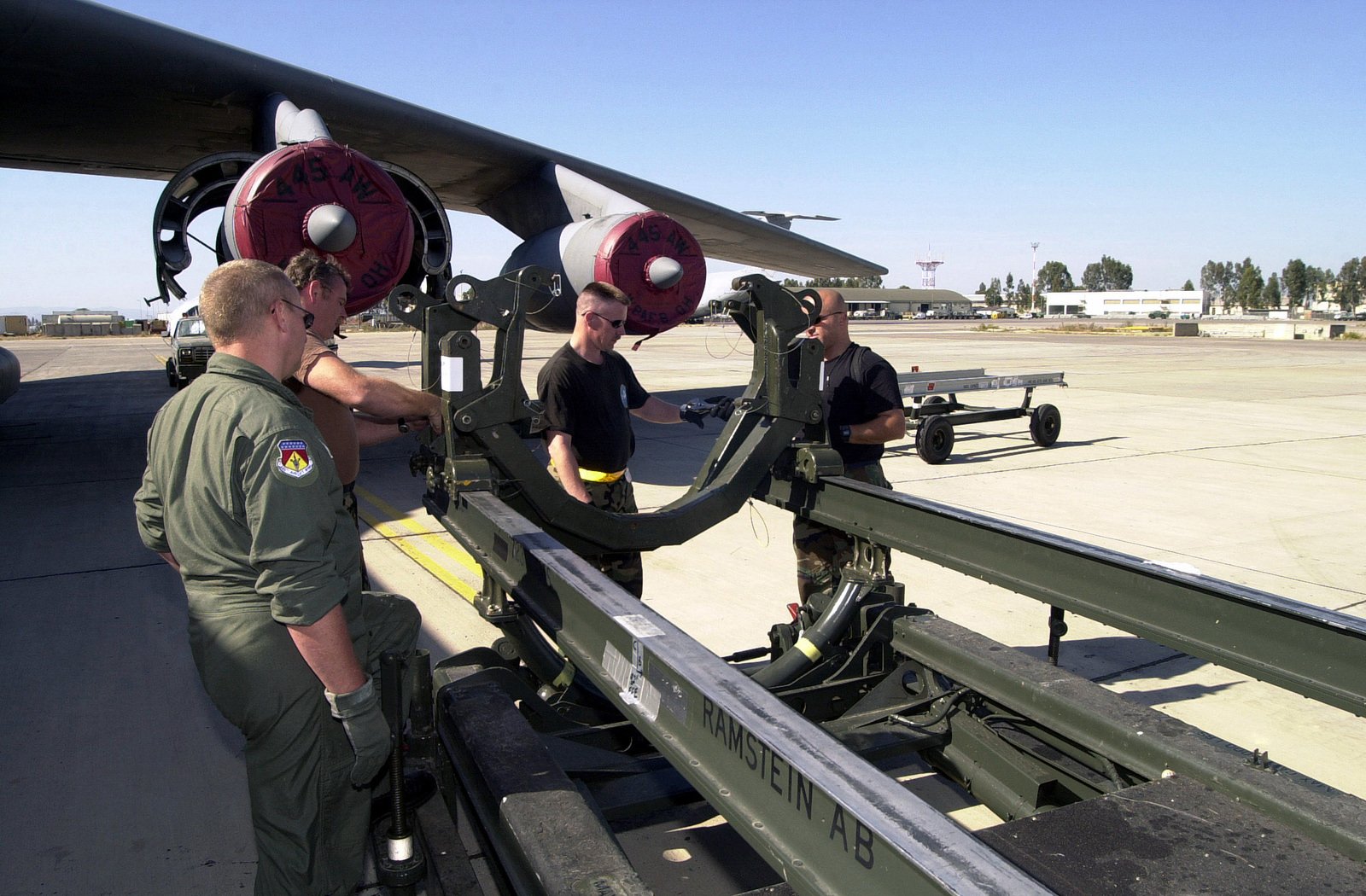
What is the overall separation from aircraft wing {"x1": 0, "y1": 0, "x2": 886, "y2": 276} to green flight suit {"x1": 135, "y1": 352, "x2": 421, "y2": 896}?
24.1ft

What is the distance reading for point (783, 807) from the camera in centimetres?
142

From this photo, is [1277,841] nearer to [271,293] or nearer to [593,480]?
[271,293]

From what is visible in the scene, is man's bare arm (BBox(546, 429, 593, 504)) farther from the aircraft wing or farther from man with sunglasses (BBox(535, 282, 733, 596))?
the aircraft wing

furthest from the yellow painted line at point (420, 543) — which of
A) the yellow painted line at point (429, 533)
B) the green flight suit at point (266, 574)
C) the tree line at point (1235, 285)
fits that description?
the tree line at point (1235, 285)

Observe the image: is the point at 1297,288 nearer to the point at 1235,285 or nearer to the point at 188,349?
the point at 1235,285

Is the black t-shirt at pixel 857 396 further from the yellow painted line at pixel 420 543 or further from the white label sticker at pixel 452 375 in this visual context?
the yellow painted line at pixel 420 543

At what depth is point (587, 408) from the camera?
4039 mm

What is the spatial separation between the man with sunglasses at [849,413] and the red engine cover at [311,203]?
12.0ft

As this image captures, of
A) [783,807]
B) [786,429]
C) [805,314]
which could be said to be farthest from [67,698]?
[783,807]

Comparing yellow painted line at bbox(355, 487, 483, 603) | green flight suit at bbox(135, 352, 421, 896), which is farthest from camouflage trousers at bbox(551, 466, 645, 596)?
green flight suit at bbox(135, 352, 421, 896)

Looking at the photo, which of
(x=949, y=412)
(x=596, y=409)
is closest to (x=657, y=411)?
(x=596, y=409)

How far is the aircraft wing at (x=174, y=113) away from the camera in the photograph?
7.81 metres

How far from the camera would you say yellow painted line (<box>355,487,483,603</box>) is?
584 centimetres

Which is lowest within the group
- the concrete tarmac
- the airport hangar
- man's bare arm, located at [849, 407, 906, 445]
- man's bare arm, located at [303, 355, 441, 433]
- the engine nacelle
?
the concrete tarmac
